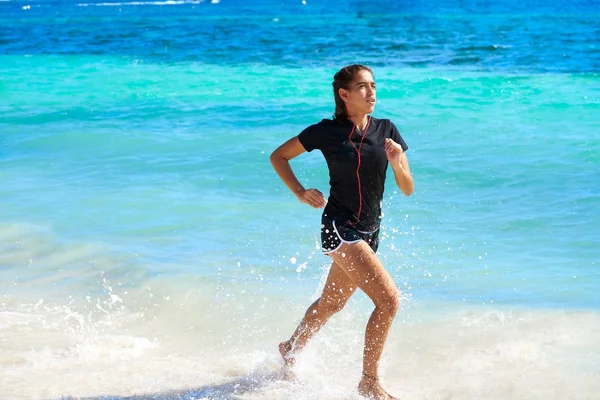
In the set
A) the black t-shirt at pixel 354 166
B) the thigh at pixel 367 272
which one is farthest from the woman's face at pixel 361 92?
the thigh at pixel 367 272

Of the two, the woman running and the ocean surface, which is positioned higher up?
the woman running

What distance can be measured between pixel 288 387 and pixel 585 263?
3052mm

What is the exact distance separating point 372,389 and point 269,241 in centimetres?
313

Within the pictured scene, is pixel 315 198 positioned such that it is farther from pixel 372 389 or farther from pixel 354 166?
pixel 372 389

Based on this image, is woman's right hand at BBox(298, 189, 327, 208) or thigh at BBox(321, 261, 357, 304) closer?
woman's right hand at BBox(298, 189, 327, 208)

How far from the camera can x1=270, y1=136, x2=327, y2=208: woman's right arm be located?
14.2 ft

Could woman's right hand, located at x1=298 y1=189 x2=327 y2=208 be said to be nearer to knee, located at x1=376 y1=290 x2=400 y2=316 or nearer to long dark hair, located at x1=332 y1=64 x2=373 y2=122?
long dark hair, located at x1=332 y1=64 x2=373 y2=122

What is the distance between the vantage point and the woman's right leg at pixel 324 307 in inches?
177

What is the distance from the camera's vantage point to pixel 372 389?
4.33 metres

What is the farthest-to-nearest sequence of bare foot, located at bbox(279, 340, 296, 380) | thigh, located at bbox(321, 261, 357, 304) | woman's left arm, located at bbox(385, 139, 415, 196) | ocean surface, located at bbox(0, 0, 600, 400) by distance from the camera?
ocean surface, located at bbox(0, 0, 600, 400) < bare foot, located at bbox(279, 340, 296, 380) < thigh, located at bbox(321, 261, 357, 304) < woman's left arm, located at bbox(385, 139, 415, 196)

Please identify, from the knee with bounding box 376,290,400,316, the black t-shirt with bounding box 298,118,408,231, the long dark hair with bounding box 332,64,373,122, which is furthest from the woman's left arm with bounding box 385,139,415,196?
the knee with bounding box 376,290,400,316

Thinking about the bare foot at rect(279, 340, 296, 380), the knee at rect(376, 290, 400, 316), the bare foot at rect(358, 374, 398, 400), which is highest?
the knee at rect(376, 290, 400, 316)

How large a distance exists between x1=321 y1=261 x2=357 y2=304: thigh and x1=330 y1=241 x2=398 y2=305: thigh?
8.5 inches

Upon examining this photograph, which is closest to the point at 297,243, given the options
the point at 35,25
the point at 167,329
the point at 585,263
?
the point at 167,329
